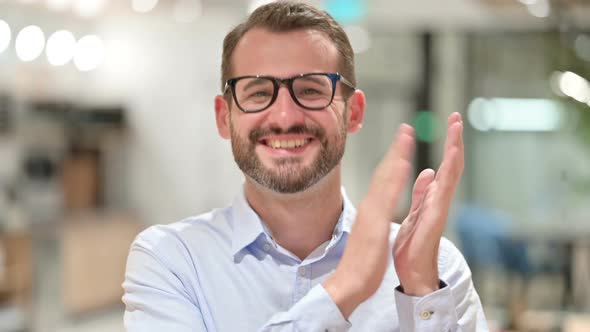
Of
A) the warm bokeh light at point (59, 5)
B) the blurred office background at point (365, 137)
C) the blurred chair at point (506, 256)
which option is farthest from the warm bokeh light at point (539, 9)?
the warm bokeh light at point (59, 5)

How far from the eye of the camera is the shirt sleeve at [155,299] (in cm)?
133

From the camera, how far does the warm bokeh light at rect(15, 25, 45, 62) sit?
636 cm

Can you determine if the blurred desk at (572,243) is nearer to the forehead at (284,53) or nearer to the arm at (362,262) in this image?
the forehead at (284,53)

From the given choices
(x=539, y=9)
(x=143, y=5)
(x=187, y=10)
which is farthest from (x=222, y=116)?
(x=143, y=5)

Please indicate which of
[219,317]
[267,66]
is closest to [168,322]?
[219,317]

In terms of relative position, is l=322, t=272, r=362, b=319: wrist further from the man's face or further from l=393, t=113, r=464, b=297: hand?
the man's face

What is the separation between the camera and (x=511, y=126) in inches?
263

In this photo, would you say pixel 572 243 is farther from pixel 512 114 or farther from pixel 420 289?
pixel 420 289

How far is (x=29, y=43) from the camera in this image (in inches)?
258

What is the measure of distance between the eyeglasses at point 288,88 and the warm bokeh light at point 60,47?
5.85m

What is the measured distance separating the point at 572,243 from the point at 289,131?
5.81 metres

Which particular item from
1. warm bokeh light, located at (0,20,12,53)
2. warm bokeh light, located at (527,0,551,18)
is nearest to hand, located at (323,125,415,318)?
warm bokeh light, located at (527,0,551,18)

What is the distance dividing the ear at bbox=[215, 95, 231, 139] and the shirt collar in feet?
0.41

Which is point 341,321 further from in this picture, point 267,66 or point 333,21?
point 333,21
